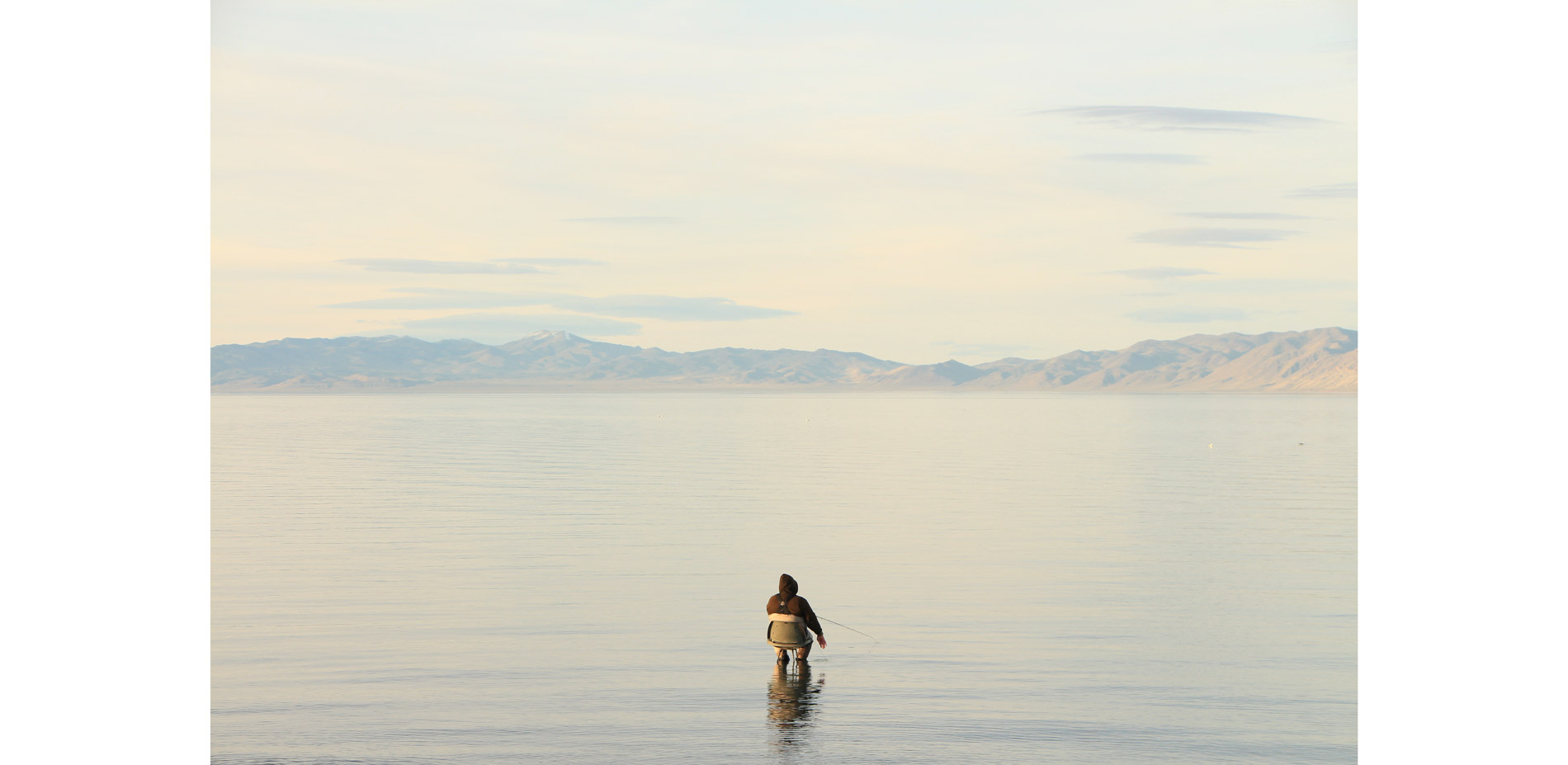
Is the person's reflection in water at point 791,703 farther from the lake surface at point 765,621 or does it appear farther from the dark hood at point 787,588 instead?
the dark hood at point 787,588

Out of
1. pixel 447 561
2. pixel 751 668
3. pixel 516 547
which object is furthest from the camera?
pixel 516 547

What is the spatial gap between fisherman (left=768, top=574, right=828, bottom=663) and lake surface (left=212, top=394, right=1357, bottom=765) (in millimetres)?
541

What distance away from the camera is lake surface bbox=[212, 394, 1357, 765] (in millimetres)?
14445

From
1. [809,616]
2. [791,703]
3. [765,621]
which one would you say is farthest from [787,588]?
[765,621]

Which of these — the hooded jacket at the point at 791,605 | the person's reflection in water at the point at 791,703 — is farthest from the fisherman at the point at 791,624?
the person's reflection in water at the point at 791,703

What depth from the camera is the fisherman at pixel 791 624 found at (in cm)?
1738

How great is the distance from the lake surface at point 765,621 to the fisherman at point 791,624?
54 centimetres

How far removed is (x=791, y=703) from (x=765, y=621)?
18.4 ft

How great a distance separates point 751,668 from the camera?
17672 mm

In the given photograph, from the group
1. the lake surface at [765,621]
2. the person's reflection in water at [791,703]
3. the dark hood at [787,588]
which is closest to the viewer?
the person's reflection in water at [791,703]

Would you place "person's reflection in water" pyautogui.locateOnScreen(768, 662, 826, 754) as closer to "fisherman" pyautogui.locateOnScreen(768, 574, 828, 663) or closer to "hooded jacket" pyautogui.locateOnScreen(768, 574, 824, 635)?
"fisherman" pyautogui.locateOnScreen(768, 574, 828, 663)
